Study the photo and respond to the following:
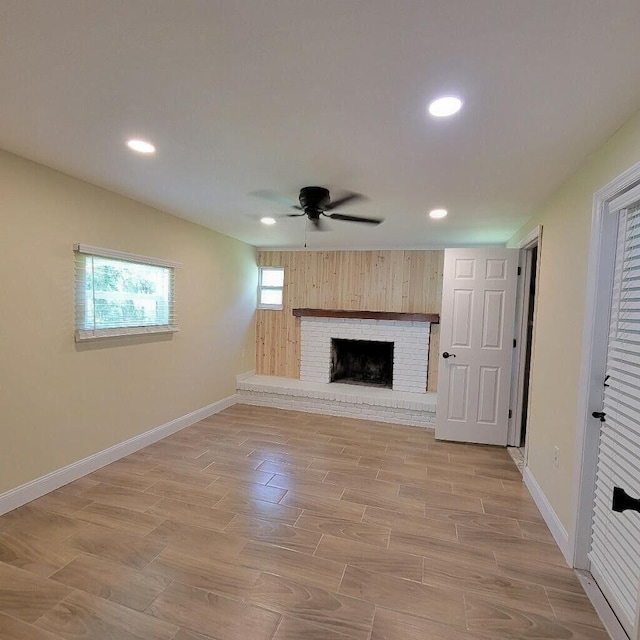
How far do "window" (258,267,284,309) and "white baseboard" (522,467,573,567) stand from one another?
394cm

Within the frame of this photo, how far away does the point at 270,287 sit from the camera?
5.60 metres

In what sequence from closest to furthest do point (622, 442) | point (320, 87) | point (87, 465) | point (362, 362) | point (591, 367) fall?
point (320, 87) → point (622, 442) → point (591, 367) → point (87, 465) → point (362, 362)

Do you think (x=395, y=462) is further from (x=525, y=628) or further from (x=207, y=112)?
(x=207, y=112)

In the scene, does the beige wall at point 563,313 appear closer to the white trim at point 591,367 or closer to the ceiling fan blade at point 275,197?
the white trim at point 591,367

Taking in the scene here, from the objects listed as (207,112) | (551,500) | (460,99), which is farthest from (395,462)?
(207,112)

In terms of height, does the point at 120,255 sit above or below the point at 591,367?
above

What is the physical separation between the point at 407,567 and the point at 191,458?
2090 millimetres

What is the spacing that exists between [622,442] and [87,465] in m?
3.59

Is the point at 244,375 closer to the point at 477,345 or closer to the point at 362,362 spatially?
the point at 362,362

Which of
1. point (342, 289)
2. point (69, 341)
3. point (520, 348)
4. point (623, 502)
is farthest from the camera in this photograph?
point (342, 289)

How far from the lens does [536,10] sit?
102 centimetres

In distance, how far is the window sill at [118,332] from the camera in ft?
8.94

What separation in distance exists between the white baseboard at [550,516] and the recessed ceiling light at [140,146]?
131 inches

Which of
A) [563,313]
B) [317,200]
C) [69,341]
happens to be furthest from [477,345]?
[69,341]
